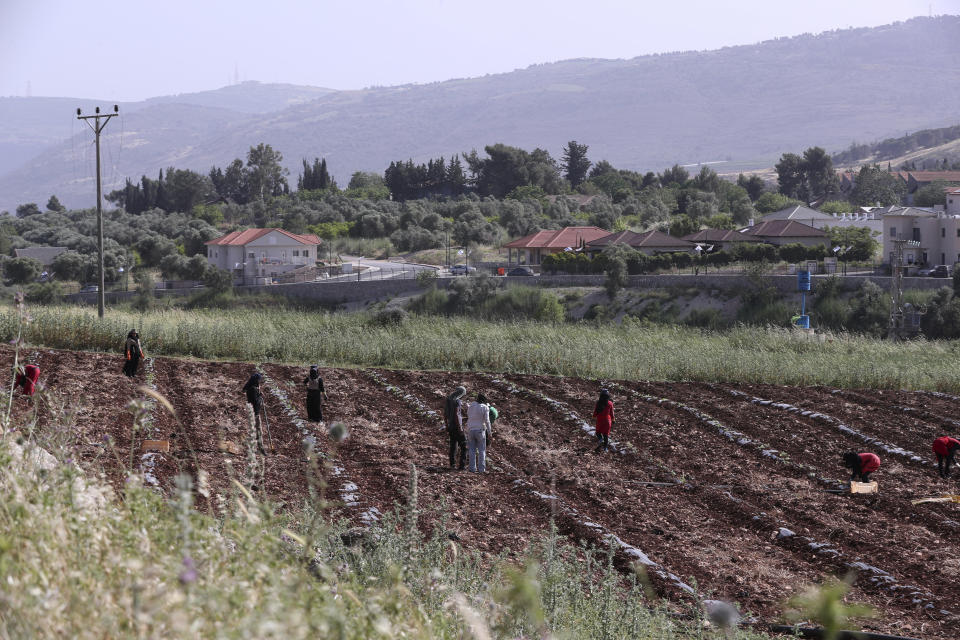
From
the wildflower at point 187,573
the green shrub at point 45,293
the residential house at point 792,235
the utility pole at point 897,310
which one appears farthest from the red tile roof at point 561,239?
the wildflower at point 187,573

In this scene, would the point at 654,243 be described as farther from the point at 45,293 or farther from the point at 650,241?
the point at 45,293

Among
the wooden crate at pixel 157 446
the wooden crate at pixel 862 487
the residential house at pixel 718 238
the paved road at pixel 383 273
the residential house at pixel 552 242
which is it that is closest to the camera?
the wooden crate at pixel 157 446

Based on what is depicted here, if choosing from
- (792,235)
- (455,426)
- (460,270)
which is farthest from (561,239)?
(455,426)

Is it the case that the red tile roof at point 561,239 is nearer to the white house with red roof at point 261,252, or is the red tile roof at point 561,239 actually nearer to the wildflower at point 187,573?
the white house with red roof at point 261,252

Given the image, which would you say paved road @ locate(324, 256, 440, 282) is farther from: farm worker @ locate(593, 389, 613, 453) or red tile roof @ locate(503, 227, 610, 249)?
farm worker @ locate(593, 389, 613, 453)

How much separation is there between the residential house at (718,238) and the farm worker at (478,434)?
50.1 m

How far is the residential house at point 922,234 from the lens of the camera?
5531 cm

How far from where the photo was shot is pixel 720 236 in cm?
6438

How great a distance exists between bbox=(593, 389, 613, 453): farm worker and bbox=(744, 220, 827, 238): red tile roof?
49.6 meters

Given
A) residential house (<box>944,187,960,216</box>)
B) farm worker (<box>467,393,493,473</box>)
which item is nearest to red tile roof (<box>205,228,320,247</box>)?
residential house (<box>944,187,960,216</box>)

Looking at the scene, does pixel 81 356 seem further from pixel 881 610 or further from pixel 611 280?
pixel 611 280

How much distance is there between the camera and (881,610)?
26.5 ft

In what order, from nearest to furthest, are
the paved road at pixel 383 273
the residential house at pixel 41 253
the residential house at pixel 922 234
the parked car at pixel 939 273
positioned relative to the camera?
the parked car at pixel 939 273 < the residential house at pixel 922 234 < the paved road at pixel 383 273 < the residential house at pixel 41 253

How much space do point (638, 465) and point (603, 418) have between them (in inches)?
50.9
